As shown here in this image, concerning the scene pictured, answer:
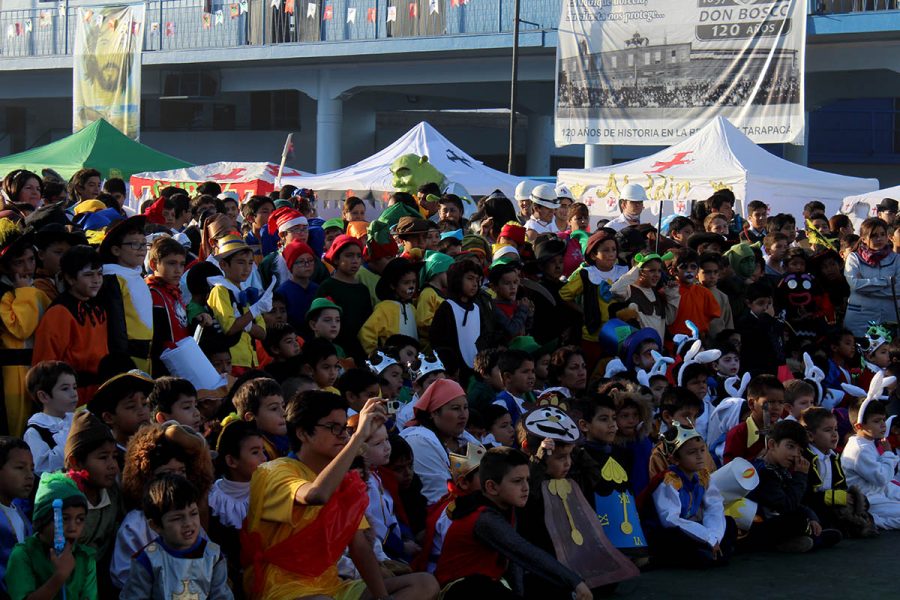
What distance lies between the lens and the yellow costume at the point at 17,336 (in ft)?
20.6

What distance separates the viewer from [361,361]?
816 cm

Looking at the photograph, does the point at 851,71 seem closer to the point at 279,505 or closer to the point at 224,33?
the point at 224,33

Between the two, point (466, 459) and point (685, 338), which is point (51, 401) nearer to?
point (466, 459)

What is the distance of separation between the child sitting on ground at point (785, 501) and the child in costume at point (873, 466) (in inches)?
27.7

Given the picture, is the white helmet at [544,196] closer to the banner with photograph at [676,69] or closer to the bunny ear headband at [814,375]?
the bunny ear headband at [814,375]

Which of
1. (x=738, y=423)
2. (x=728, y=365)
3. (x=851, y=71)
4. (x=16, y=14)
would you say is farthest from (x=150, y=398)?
(x=16, y=14)

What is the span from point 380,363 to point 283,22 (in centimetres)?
2058

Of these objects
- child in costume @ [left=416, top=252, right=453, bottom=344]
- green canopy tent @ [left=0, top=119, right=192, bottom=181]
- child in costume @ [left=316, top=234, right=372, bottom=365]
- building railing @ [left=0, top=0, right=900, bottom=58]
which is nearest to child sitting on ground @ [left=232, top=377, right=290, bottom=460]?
child in costume @ [left=316, top=234, right=372, bottom=365]

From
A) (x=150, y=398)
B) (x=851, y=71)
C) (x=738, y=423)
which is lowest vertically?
(x=738, y=423)

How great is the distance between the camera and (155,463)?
16.8 ft

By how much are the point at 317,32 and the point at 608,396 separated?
2069 cm

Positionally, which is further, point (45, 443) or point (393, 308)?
point (393, 308)

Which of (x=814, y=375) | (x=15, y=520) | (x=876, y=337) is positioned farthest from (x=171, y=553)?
(x=876, y=337)

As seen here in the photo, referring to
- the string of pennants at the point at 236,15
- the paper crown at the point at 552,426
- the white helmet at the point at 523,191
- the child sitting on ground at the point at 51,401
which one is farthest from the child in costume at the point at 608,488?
the string of pennants at the point at 236,15
